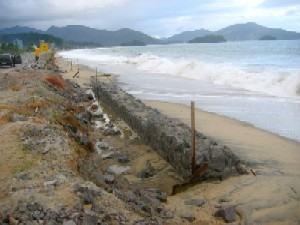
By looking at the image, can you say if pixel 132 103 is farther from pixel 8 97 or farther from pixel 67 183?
pixel 67 183

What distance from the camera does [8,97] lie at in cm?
1549

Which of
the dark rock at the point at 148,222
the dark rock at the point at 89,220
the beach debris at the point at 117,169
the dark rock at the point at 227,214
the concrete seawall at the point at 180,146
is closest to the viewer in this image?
the dark rock at the point at 89,220

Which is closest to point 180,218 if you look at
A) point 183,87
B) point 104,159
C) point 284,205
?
point 284,205

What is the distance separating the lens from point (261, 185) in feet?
27.9

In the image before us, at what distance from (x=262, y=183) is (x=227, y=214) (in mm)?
1662

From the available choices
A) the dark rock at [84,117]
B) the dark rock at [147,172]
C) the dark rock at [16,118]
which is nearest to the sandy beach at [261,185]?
the dark rock at [147,172]

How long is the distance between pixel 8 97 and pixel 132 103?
4.15m

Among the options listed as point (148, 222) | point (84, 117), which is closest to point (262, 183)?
point (148, 222)

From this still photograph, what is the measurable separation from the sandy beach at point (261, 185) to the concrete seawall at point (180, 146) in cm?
28

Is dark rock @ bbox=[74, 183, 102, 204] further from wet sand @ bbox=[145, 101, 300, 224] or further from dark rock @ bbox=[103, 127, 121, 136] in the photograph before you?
dark rock @ bbox=[103, 127, 121, 136]

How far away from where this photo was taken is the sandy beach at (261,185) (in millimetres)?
7430

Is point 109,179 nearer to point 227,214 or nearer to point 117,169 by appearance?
point 117,169

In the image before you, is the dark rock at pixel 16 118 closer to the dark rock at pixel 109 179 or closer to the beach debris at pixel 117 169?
the beach debris at pixel 117 169

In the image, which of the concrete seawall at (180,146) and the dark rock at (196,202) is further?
the concrete seawall at (180,146)
